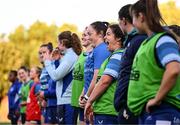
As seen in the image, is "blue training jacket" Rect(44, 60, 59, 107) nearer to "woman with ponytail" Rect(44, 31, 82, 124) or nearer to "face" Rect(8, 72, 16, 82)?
"woman with ponytail" Rect(44, 31, 82, 124)

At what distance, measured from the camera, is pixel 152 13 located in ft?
18.3

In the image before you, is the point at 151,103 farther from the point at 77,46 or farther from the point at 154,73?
the point at 77,46

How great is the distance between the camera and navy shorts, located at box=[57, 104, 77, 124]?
10078mm

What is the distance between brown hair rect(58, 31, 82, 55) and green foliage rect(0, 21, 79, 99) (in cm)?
4292

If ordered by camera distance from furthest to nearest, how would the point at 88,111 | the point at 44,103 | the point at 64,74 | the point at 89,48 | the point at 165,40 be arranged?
the point at 44,103 < the point at 64,74 < the point at 89,48 < the point at 88,111 < the point at 165,40

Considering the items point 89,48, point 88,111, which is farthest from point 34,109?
point 88,111

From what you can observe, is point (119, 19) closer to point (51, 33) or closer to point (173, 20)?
point (173, 20)

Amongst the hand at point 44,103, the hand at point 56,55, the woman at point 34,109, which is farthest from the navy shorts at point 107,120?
the woman at point 34,109

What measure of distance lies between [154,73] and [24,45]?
2350 inches

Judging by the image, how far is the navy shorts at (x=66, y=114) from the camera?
10078 millimetres

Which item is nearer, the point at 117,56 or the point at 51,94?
the point at 117,56

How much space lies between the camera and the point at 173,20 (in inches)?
1617

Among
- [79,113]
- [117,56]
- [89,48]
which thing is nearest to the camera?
[117,56]

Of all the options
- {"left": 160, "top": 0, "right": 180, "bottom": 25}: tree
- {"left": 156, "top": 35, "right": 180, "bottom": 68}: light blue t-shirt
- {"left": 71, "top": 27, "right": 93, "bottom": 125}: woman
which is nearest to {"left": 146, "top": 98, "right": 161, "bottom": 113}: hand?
{"left": 156, "top": 35, "right": 180, "bottom": 68}: light blue t-shirt
